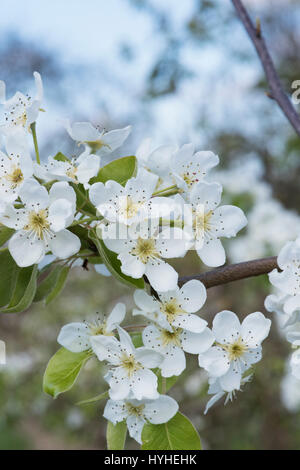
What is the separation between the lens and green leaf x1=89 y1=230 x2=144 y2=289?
0.74 meters

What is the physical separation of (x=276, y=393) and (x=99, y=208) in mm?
2837

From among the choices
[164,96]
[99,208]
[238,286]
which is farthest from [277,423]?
[99,208]

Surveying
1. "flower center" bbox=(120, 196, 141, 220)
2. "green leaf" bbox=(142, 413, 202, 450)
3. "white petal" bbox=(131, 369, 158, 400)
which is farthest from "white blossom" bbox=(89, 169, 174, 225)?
"green leaf" bbox=(142, 413, 202, 450)

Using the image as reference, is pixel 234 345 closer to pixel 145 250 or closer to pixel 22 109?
pixel 145 250

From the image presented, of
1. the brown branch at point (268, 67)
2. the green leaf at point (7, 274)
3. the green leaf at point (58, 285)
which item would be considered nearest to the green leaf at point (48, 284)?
the green leaf at point (58, 285)

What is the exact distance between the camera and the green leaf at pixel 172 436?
0.80m

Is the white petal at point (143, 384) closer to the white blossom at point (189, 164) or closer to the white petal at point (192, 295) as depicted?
the white petal at point (192, 295)

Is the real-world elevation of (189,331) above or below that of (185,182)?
below

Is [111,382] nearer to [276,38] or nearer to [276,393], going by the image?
[276,393]

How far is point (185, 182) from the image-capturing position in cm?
79

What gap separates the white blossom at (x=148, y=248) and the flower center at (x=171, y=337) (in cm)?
7

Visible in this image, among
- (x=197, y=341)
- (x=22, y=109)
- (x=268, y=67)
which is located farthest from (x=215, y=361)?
(x=268, y=67)

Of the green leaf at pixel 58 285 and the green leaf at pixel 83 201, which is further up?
the green leaf at pixel 83 201

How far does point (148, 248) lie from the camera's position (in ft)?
2.44
